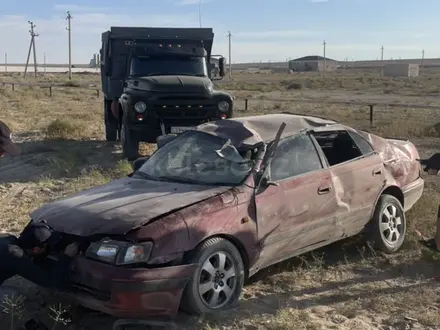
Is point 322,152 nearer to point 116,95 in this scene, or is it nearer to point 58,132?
point 116,95

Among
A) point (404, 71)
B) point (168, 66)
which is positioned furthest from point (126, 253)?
point (404, 71)

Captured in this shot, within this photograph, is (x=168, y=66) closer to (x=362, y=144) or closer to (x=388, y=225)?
(x=362, y=144)

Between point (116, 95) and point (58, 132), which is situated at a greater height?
point (116, 95)

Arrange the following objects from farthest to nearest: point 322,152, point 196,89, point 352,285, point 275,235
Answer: point 196,89
point 322,152
point 352,285
point 275,235

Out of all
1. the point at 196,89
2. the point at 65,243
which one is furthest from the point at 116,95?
the point at 65,243

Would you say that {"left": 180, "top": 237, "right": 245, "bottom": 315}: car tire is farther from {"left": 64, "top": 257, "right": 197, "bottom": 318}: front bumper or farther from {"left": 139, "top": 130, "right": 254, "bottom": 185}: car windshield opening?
{"left": 139, "top": 130, "right": 254, "bottom": 185}: car windshield opening

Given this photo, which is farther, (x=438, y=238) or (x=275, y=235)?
(x=438, y=238)

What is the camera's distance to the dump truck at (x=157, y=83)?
11.8 meters

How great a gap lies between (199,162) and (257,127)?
27.1 inches

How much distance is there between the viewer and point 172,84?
1207 centimetres

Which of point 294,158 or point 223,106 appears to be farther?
point 223,106

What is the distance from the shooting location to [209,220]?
4.62 meters

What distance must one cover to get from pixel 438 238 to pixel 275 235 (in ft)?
6.62

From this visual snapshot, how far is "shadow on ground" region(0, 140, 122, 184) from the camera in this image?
37.0 ft
